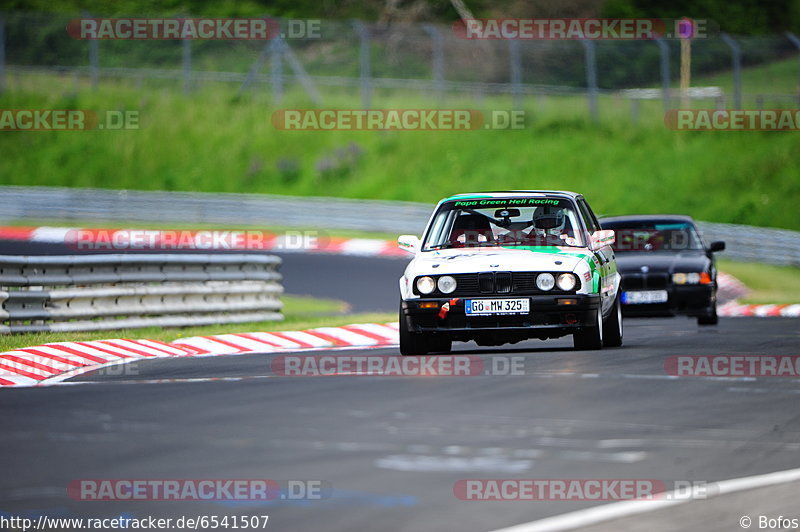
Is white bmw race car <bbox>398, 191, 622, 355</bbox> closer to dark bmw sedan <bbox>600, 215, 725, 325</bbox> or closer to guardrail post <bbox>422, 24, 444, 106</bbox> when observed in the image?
dark bmw sedan <bbox>600, 215, 725, 325</bbox>

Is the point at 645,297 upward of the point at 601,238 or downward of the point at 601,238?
downward

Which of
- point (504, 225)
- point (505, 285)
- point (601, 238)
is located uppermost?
point (504, 225)

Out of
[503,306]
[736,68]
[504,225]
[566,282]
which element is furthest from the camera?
[736,68]

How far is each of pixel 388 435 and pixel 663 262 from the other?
1173cm

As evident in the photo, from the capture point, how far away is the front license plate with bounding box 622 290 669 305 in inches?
771

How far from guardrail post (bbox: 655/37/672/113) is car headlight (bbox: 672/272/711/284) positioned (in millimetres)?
22722

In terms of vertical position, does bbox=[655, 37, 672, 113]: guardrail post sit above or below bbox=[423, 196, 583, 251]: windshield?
above

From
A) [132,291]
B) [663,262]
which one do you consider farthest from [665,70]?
[132,291]

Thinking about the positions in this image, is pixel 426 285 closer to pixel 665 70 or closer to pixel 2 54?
pixel 665 70

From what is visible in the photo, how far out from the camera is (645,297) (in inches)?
774

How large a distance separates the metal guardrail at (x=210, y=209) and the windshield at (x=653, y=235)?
65.6ft

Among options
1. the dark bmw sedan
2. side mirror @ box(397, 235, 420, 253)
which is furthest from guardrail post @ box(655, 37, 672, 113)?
side mirror @ box(397, 235, 420, 253)

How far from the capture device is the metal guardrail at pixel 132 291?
16641 mm

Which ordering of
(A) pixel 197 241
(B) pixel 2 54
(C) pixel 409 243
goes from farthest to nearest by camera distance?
(B) pixel 2 54, (A) pixel 197 241, (C) pixel 409 243
